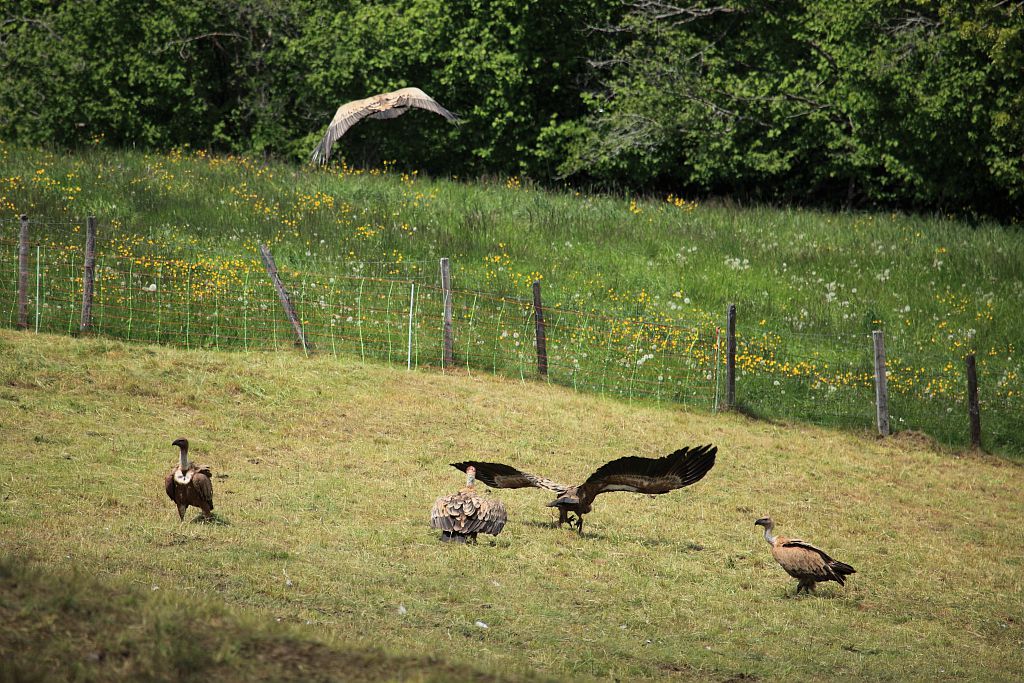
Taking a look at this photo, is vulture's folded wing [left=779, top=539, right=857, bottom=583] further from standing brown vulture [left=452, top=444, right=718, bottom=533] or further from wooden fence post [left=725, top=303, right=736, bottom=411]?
wooden fence post [left=725, top=303, right=736, bottom=411]

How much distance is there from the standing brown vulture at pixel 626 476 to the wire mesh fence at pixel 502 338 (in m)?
8.61

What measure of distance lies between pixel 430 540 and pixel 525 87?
26551 millimetres

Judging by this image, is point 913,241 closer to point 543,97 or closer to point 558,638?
point 543,97

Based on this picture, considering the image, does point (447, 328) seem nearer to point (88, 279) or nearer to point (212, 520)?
point (88, 279)

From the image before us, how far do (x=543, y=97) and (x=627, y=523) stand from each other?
86.3 ft

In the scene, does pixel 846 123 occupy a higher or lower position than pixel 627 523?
higher

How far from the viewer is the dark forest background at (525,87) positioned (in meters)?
33.2

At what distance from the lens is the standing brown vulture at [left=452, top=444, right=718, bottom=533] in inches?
423

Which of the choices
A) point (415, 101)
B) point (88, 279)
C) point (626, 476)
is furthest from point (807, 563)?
point (415, 101)

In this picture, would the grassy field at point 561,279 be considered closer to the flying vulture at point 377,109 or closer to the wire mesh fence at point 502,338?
the wire mesh fence at point 502,338

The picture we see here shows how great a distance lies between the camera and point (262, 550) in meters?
10.7

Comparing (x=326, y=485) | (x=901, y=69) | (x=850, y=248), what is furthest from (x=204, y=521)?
(x=901, y=69)

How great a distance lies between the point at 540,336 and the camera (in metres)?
21.1

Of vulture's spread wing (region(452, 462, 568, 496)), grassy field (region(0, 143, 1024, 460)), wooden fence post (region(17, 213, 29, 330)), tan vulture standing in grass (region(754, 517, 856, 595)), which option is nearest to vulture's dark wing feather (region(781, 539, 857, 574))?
tan vulture standing in grass (region(754, 517, 856, 595))
